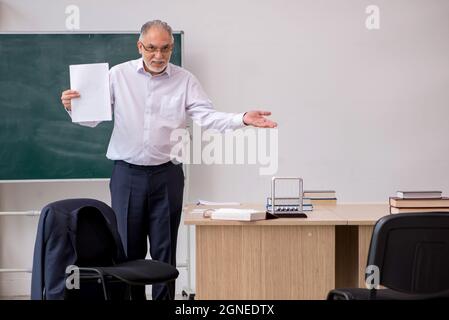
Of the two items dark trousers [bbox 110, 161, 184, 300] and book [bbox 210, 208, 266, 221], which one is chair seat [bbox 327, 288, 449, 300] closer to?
book [bbox 210, 208, 266, 221]

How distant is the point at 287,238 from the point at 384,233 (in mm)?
975

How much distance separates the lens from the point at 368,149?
18.1ft

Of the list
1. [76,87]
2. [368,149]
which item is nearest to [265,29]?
[368,149]

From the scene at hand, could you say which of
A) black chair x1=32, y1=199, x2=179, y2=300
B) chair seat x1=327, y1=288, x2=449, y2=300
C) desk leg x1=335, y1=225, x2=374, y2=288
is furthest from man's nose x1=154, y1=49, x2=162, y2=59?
chair seat x1=327, y1=288, x2=449, y2=300

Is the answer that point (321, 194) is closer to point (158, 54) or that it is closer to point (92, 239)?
point (158, 54)

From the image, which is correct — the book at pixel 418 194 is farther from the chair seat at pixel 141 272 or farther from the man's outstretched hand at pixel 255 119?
the chair seat at pixel 141 272

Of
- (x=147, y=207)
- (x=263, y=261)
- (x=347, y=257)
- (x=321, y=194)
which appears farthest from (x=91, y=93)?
(x=347, y=257)

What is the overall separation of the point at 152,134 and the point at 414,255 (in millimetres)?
1780

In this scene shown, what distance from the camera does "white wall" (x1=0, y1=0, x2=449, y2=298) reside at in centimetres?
542

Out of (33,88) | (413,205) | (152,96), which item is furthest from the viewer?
(33,88)

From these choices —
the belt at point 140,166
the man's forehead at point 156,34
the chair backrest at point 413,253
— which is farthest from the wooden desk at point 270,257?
the man's forehead at point 156,34

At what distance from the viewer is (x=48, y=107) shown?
17.0ft

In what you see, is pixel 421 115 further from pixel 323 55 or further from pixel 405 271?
pixel 405 271
